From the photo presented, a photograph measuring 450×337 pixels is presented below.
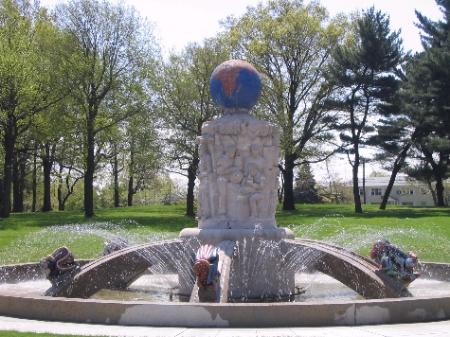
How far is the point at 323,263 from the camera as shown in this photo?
13.0m

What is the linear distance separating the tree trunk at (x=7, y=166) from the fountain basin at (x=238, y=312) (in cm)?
2272

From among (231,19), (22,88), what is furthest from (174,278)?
(231,19)

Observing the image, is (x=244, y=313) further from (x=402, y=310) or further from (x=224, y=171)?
(x=224, y=171)

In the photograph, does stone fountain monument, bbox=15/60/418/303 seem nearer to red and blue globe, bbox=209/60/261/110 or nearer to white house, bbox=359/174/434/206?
red and blue globe, bbox=209/60/261/110

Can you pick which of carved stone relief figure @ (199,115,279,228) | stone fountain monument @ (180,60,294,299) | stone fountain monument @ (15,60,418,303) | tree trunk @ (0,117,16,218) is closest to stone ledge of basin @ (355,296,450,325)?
stone fountain monument @ (15,60,418,303)

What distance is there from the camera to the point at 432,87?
114 feet

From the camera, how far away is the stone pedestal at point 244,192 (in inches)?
499

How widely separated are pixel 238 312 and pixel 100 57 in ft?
92.7

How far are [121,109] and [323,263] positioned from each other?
2438 centimetres

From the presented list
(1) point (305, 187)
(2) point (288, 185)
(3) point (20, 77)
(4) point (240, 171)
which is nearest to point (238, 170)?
(4) point (240, 171)

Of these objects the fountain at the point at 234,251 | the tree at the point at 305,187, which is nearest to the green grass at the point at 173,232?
the fountain at the point at 234,251

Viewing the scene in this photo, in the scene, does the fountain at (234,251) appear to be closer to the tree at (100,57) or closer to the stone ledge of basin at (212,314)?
the stone ledge of basin at (212,314)

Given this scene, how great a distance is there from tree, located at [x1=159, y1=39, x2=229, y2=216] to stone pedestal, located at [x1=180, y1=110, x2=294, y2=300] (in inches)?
884

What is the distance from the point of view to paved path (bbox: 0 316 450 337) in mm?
8219
